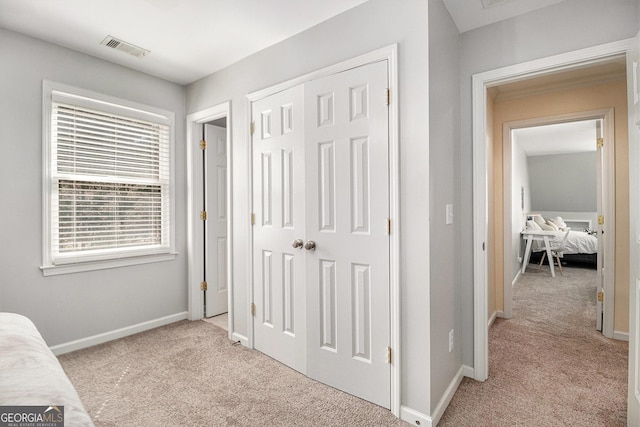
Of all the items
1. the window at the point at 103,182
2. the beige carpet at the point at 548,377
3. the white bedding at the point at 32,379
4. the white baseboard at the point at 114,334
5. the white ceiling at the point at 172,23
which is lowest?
the beige carpet at the point at 548,377

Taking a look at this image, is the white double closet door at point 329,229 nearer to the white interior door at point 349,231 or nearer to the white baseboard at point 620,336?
A: the white interior door at point 349,231

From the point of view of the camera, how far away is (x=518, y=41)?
213 cm

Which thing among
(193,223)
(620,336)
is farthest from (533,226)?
(193,223)

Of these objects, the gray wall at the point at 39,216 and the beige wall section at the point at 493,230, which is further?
the beige wall section at the point at 493,230

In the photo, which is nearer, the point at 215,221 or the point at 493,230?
the point at 493,230

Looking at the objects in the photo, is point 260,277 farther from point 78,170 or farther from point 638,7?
point 638,7

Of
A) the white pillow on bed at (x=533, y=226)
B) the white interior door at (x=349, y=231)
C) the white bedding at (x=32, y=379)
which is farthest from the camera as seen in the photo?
the white pillow on bed at (x=533, y=226)

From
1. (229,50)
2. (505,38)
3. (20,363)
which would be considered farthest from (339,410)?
(229,50)

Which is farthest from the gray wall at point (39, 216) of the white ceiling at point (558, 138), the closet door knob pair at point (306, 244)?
the white ceiling at point (558, 138)

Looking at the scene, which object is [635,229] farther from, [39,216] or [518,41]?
[39,216]

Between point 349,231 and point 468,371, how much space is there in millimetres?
1383

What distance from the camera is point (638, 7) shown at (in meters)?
1.77

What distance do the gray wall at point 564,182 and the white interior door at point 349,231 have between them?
877 centimetres

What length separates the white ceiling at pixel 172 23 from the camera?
208 cm
